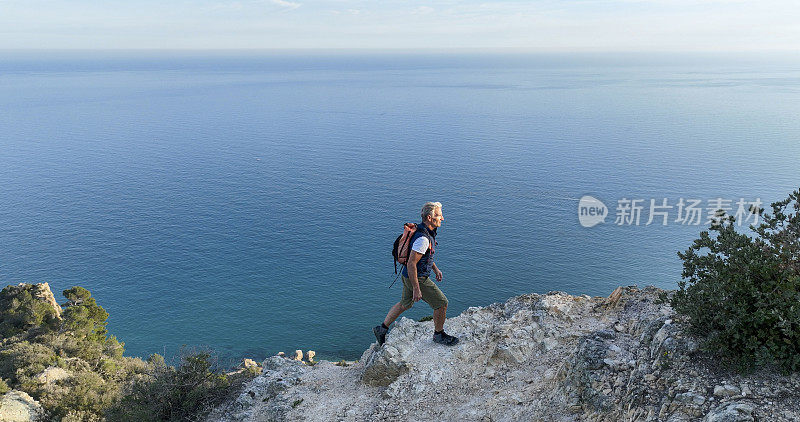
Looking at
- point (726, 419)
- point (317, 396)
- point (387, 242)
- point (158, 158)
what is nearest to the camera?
point (726, 419)

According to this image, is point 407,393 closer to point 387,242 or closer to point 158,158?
point 387,242

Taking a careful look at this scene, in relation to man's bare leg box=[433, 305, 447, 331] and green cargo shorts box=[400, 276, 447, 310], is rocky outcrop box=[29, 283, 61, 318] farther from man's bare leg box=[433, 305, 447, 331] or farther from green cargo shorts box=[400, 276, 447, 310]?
green cargo shorts box=[400, 276, 447, 310]

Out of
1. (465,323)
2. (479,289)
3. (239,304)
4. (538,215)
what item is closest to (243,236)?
(239,304)

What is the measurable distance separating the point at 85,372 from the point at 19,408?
4.77 meters

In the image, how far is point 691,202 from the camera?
66.6 m

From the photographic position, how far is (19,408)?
15297 millimetres

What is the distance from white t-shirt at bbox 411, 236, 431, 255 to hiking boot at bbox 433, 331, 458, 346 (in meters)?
3.07

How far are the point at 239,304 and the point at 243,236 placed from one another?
16.4 meters

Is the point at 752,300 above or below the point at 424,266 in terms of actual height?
above

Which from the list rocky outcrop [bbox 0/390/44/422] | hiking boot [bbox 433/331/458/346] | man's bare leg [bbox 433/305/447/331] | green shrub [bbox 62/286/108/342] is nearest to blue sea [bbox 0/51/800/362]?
green shrub [bbox 62/286/108/342]

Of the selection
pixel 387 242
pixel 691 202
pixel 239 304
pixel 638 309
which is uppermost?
pixel 638 309

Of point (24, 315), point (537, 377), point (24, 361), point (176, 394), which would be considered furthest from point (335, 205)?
point (537, 377)

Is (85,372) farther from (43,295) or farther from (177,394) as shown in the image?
(43,295)

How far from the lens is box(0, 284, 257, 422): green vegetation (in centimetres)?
1159
